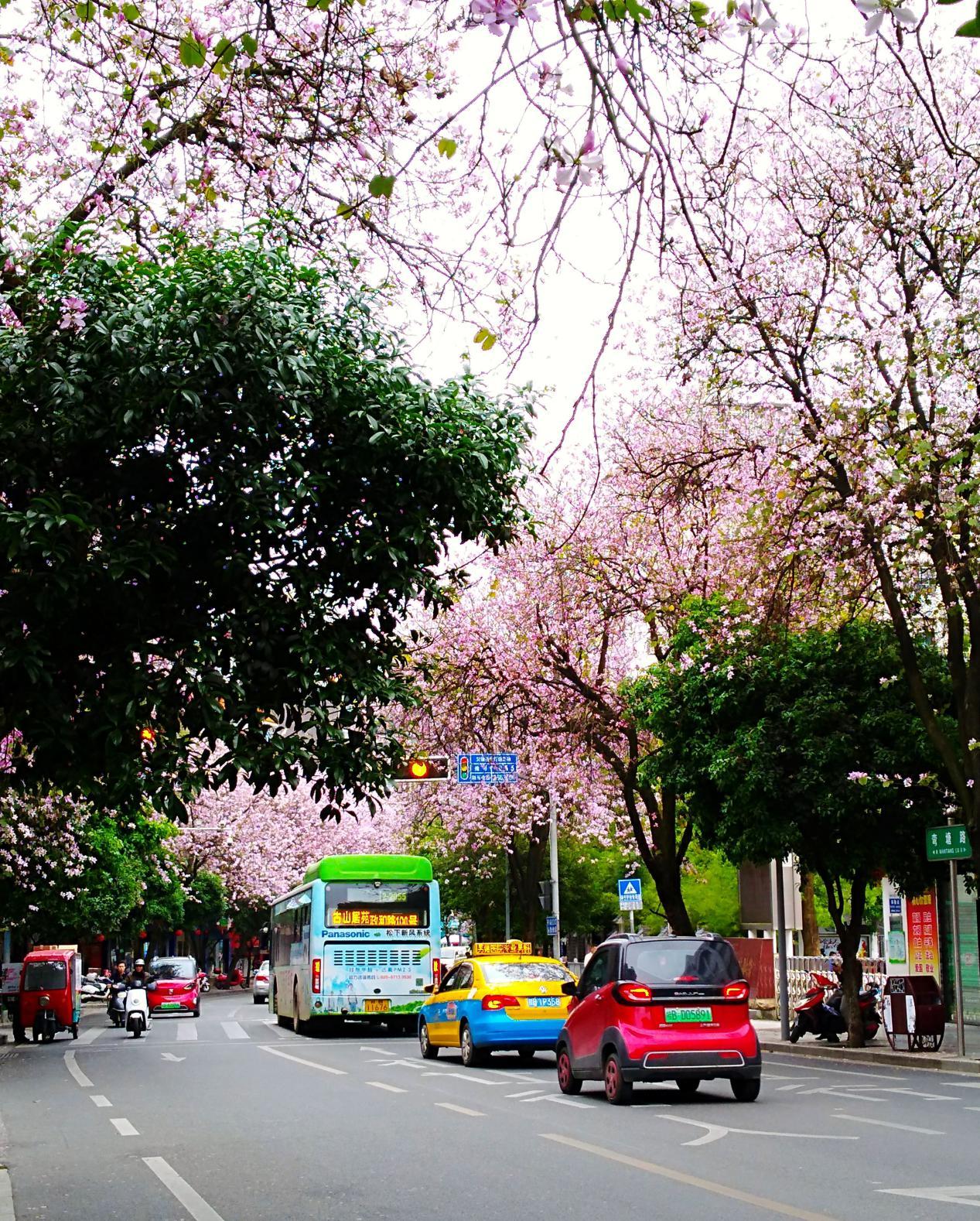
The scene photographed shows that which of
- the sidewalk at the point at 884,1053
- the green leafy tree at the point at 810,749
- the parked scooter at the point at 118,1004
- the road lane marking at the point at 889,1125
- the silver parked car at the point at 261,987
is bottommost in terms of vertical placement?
the silver parked car at the point at 261,987

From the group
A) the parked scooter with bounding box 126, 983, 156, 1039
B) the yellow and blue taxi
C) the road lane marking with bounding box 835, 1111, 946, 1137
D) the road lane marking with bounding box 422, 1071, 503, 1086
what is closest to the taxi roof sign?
the parked scooter with bounding box 126, 983, 156, 1039

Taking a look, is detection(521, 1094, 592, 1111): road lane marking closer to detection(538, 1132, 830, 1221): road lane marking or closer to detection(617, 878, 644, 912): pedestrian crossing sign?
detection(538, 1132, 830, 1221): road lane marking

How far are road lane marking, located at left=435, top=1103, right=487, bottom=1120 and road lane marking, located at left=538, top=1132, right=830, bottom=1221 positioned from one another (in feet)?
6.17

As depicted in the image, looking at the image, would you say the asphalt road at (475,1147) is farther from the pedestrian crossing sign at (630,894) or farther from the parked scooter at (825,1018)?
the pedestrian crossing sign at (630,894)

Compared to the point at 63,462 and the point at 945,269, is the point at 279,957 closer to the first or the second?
the point at 945,269

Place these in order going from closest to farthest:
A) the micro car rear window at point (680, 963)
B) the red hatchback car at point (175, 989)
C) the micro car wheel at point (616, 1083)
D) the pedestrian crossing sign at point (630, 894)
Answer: the micro car wheel at point (616, 1083) < the micro car rear window at point (680, 963) < the pedestrian crossing sign at point (630, 894) < the red hatchback car at point (175, 989)

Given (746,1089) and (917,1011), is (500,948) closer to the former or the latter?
Result: (917,1011)

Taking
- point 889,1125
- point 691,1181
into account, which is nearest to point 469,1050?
point 889,1125

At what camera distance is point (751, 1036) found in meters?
15.6

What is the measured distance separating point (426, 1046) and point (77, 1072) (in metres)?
5.29

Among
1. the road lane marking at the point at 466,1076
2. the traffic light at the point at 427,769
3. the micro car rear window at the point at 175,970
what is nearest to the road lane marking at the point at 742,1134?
the road lane marking at the point at 466,1076

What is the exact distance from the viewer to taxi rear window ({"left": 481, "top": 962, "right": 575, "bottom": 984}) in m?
21.4

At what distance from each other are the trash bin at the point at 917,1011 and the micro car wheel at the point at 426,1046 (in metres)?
6.95

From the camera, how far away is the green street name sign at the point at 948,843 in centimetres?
2045
